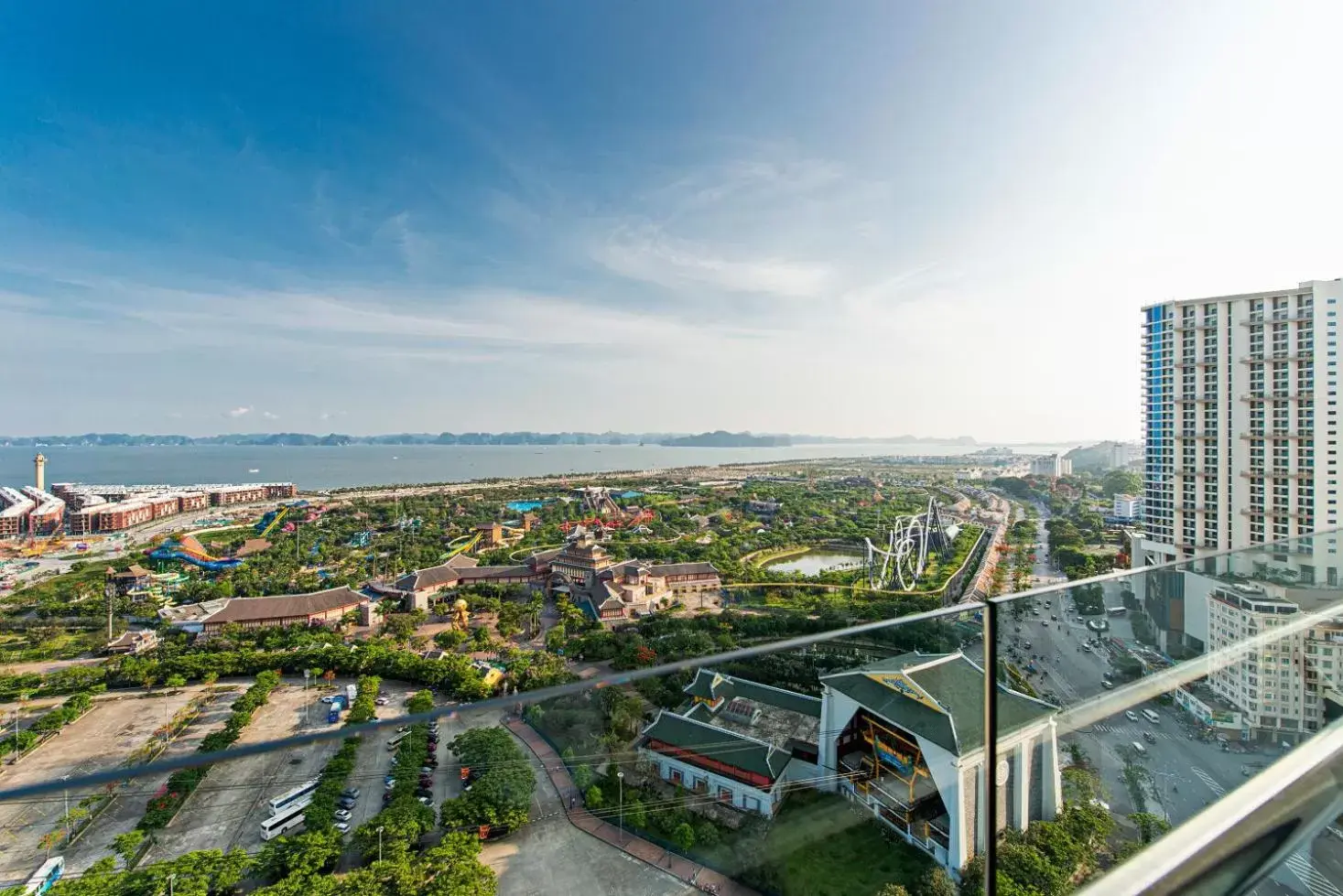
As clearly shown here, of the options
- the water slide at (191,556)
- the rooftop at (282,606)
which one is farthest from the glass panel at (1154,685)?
the water slide at (191,556)

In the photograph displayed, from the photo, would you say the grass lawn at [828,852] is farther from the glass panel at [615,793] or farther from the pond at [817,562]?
the pond at [817,562]

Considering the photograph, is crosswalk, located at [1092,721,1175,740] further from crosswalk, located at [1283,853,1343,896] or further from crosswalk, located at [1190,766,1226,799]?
crosswalk, located at [1283,853,1343,896]

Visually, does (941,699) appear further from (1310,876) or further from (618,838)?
(618,838)

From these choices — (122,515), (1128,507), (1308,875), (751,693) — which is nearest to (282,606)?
(751,693)

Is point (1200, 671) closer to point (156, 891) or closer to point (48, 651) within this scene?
point (156, 891)

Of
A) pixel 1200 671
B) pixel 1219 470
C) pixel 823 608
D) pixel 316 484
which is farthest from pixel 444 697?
pixel 316 484
